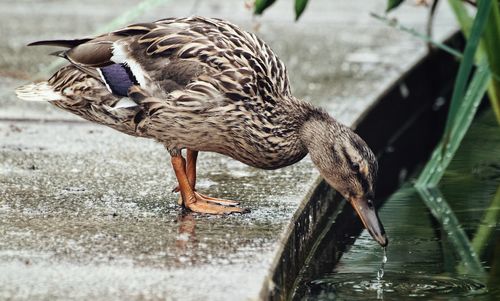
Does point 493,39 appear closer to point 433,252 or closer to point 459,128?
point 459,128

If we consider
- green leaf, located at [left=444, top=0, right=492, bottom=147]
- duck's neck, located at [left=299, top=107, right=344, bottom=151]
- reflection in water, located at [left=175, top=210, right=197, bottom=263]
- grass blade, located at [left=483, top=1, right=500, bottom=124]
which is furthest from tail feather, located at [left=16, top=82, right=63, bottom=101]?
grass blade, located at [left=483, top=1, right=500, bottom=124]

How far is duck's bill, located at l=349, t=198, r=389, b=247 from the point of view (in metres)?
4.97

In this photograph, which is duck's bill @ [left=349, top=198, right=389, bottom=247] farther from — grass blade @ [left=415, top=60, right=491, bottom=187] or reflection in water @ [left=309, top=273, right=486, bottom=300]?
grass blade @ [left=415, top=60, right=491, bottom=187]

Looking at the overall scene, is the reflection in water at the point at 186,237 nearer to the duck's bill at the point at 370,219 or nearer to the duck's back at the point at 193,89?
the duck's back at the point at 193,89

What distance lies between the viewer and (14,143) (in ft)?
20.9

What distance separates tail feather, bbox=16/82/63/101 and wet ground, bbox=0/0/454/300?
377mm

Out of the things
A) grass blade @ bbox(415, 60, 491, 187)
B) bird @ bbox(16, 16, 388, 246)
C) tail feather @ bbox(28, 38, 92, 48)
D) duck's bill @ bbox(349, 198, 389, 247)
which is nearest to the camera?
duck's bill @ bbox(349, 198, 389, 247)

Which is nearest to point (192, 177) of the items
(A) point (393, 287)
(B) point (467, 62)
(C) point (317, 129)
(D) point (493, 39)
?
(C) point (317, 129)

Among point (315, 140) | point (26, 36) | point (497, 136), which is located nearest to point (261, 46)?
point (315, 140)

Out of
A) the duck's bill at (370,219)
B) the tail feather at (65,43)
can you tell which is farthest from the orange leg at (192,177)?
the tail feather at (65,43)

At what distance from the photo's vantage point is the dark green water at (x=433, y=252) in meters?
4.80

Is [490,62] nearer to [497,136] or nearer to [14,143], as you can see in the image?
[497,136]

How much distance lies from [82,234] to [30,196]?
72 centimetres

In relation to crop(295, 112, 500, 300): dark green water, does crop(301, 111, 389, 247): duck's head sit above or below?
above
